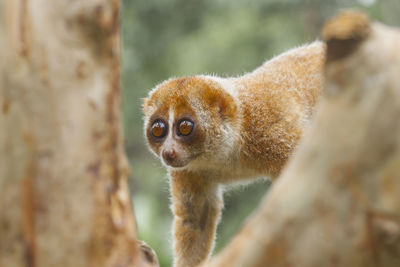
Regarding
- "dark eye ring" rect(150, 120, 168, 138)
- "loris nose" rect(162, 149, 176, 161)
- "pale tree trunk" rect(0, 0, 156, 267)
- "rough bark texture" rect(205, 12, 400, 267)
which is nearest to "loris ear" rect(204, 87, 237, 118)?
"dark eye ring" rect(150, 120, 168, 138)

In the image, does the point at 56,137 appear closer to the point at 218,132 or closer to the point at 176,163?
the point at 176,163

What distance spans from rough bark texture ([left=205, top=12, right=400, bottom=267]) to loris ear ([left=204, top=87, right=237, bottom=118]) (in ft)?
7.36

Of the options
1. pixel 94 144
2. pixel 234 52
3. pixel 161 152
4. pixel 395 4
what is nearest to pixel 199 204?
pixel 161 152

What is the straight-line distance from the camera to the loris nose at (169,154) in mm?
3910

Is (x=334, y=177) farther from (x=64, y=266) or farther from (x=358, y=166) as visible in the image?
(x=64, y=266)

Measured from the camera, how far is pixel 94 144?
214 cm

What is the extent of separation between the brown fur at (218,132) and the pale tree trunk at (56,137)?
70.4 inches

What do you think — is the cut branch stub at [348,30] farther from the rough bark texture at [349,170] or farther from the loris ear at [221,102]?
the loris ear at [221,102]

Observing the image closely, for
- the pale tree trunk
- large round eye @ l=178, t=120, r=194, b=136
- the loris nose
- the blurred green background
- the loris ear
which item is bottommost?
the blurred green background

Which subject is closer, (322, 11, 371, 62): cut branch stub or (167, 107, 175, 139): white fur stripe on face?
(322, 11, 371, 62): cut branch stub

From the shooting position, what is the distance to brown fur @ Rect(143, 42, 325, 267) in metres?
4.02

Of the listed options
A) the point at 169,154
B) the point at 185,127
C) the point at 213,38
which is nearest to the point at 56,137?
the point at 169,154

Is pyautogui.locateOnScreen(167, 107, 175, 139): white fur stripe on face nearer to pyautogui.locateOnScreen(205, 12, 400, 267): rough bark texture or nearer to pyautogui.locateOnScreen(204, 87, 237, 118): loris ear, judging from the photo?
pyautogui.locateOnScreen(204, 87, 237, 118): loris ear

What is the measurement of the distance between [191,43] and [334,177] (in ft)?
36.9
